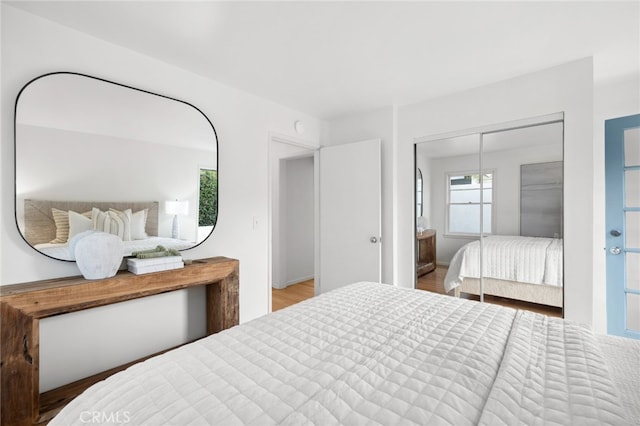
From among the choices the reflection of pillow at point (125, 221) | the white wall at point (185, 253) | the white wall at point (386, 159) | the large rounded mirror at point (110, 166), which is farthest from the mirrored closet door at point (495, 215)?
the reflection of pillow at point (125, 221)

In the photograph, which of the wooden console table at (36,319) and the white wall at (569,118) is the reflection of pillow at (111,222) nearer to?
the wooden console table at (36,319)

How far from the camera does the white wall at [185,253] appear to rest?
166cm

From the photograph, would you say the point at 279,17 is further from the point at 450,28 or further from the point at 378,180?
the point at 378,180

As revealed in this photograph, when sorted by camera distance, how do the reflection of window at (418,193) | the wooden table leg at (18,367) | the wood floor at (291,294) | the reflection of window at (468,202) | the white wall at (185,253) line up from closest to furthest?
the wooden table leg at (18,367)
the white wall at (185,253)
the reflection of window at (468,202)
the reflection of window at (418,193)
the wood floor at (291,294)

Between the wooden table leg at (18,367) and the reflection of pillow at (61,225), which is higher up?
the reflection of pillow at (61,225)

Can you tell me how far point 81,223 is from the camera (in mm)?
1867

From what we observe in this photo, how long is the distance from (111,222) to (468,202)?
10.0ft

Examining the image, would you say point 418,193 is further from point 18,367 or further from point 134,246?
point 18,367

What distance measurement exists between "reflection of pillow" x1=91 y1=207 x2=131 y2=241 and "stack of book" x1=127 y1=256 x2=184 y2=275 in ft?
0.71

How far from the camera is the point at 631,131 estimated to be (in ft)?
7.85

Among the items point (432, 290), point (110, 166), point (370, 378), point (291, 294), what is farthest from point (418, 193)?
point (110, 166)

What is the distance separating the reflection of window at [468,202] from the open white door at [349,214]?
0.75 meters

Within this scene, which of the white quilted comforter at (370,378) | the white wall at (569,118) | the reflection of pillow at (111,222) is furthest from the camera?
the white wall at (569,118)

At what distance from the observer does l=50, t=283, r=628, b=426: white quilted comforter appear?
75 centimetres
